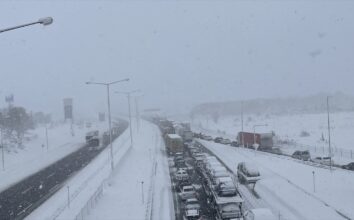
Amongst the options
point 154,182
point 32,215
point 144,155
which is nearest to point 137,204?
point 32,215

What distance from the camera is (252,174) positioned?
34.8 meters

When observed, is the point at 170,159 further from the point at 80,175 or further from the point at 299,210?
the point at 299,210

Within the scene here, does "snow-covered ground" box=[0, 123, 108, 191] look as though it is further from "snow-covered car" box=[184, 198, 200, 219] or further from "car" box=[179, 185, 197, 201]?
"snow-covered car" box=[184, 198, 200, 219]

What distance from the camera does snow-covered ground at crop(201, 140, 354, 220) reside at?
2530 cm

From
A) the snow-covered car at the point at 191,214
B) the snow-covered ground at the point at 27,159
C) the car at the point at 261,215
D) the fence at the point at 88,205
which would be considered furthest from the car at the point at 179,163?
the car at the point at 261,215

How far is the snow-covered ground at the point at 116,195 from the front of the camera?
27234 millimetres

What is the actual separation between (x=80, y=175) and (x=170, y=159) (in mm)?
13744

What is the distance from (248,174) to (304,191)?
545 cm

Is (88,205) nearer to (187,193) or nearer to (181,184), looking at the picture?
(187,193)

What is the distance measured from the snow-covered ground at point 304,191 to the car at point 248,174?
2.26 ft

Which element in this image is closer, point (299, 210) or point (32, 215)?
point (299, 210)

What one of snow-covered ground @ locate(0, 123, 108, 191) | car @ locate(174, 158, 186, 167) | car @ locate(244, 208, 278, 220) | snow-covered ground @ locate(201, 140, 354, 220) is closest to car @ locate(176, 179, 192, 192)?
snow-covered ground @ locate(201, 140, 354, 220)

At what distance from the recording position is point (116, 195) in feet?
108

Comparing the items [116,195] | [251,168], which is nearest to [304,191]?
[251,168]
